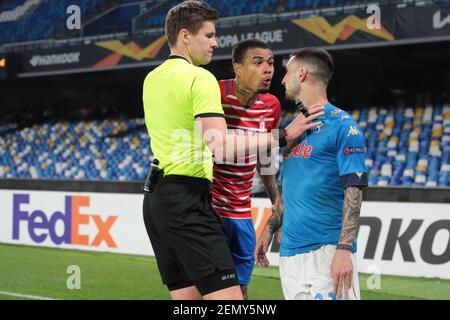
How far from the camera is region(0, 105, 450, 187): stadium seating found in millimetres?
14586

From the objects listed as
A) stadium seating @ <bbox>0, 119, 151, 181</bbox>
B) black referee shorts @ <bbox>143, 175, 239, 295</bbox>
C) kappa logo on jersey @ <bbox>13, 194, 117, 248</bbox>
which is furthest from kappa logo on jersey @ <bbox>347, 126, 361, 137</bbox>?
stadium seating @ <bbox>0, 119, 151, 181</bbox>

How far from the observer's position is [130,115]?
23.0 metres

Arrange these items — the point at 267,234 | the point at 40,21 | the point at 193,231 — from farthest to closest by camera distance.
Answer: the point at 40,21 → the point at 267,234 → the point at 193,231

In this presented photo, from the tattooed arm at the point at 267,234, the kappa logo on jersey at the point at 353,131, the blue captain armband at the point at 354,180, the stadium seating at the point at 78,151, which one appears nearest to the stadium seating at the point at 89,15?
the stadium seating at the point at 78,151

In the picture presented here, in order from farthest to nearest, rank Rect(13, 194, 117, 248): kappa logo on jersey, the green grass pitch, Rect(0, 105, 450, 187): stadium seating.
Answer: Rect(0, 105, 450, 187): stadium seating → Rect(13, 194, 117, 248): kappa logo on jersey → the green grass pitch

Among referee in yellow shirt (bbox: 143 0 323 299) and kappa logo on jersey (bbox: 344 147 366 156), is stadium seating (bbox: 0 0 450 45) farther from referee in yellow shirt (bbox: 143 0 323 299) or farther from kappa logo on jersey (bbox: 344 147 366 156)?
kappa logo on jersey (bbox: 344 147 366 156)

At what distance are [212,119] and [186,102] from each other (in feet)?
0.54

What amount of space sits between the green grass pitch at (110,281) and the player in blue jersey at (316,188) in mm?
4302

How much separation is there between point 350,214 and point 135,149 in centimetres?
1719

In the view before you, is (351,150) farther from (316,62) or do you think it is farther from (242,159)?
(242,159)

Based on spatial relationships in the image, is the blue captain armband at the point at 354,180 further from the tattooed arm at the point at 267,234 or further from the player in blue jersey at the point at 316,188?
the tattooed arm at the point at 267,234

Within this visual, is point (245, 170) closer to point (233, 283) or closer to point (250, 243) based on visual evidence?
point (250, 243)

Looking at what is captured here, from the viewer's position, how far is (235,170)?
4.40 meters

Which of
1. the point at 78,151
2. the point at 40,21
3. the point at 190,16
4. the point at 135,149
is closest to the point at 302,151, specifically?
the point at 190,16
